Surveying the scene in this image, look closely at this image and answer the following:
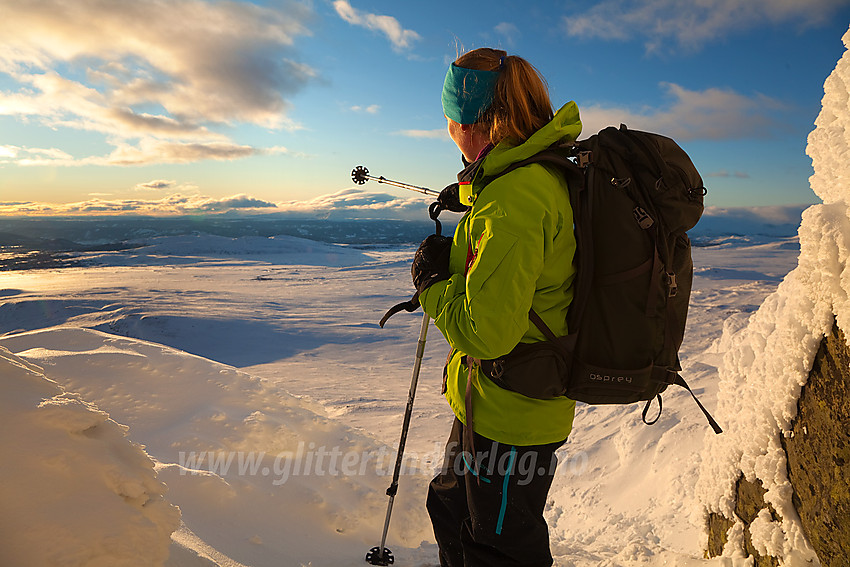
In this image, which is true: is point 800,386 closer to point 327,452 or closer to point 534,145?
point 534,145

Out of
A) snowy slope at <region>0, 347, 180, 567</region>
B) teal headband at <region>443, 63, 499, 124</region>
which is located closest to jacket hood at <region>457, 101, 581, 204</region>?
teal headband at <region>443, 63, 499, 124</region>

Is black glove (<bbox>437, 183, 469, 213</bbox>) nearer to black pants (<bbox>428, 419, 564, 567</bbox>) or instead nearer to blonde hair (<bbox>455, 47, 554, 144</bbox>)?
blonde hair (<bbox>455, 47, 554, 144</bbox>)

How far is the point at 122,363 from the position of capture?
14.0 ft

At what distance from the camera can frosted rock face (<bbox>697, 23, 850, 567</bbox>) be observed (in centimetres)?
182

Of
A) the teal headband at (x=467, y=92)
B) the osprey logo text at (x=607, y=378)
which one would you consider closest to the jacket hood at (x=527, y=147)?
the teal headband at (x=467, y=92)

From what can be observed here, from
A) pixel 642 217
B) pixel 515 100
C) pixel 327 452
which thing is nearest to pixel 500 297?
pixel 642 217

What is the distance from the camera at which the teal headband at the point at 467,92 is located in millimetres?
1687

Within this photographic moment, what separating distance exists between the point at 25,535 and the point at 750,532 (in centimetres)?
290

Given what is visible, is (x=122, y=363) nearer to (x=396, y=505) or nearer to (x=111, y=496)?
(x=396, y=505)

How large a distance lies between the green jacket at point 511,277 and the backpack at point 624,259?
0.17ft

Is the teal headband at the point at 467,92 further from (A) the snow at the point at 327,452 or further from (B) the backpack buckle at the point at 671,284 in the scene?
(A) the snow at the point at 327,452

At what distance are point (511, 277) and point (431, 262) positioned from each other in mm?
522

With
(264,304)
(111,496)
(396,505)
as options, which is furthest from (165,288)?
(111,496)

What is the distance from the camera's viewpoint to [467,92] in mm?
1724
